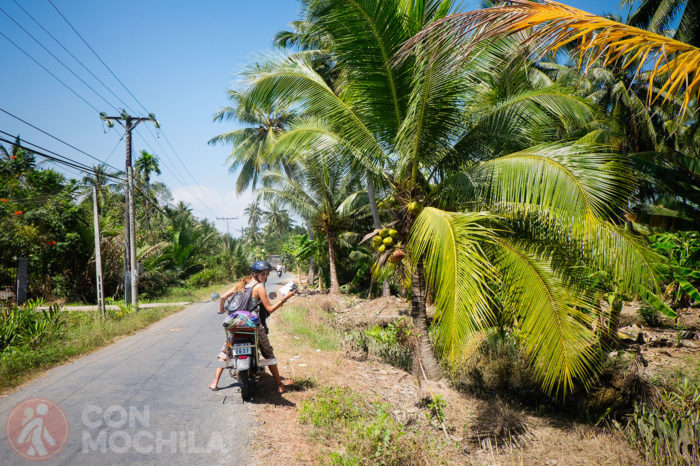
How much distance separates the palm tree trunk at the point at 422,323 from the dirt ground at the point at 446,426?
→ 0.22 meters

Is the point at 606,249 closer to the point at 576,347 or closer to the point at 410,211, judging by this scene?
the point at 576,347

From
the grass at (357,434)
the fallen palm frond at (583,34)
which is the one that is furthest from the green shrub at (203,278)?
the fallen palm frond at (583,34)

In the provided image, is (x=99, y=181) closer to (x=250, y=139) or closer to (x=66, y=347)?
(x=250, y=139)

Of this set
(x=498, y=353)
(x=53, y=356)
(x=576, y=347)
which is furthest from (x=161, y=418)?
(x=498, y=353)

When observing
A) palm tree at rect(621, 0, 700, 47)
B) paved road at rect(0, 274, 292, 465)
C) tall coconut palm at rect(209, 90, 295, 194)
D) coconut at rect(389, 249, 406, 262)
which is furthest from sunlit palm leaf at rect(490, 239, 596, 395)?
tall coconut palm at rect(209, 90, 295, 194)

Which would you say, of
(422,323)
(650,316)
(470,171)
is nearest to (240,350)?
(422,323)

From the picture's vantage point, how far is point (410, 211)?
5141 millimetres

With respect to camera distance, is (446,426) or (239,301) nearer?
(239,301)

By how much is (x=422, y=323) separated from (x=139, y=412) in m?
3.79

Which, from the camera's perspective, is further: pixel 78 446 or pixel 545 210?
pixel 545 210

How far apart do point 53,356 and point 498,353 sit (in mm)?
7867

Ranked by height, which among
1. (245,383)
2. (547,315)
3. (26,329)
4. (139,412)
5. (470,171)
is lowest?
(139,412)

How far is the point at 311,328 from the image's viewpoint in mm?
9422

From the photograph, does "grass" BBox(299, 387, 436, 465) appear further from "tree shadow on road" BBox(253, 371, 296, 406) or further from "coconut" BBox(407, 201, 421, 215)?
"coconut" BBox(407, 201, 421, 215)
